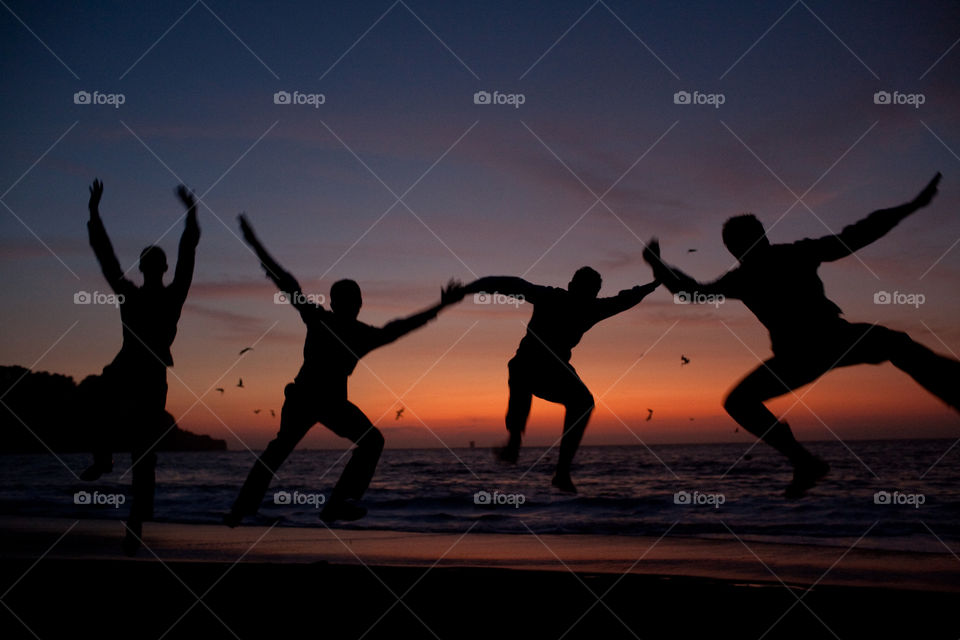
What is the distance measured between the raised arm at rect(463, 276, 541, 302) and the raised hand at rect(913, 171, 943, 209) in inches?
109

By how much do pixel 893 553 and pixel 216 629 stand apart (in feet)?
36.0

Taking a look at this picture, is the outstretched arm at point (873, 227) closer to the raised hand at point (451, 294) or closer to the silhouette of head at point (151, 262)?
the raised hand at point (451, 294)

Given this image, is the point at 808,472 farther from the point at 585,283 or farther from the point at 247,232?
the point at 247,232

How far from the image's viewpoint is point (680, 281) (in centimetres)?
597

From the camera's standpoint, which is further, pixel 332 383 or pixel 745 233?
pixel 332 383

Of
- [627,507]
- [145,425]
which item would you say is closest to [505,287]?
[145,425]

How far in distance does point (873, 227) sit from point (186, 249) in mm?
5362

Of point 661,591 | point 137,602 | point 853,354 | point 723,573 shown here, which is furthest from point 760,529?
point 137,602

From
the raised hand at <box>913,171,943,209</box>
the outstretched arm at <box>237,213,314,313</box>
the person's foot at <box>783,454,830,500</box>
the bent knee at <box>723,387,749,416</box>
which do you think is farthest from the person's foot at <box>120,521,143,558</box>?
the raised hand at <box>913,171,943,209</box>

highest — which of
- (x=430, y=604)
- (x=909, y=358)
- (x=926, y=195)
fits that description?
(x=926, y=195)

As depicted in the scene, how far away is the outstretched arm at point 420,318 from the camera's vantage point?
610 cm
